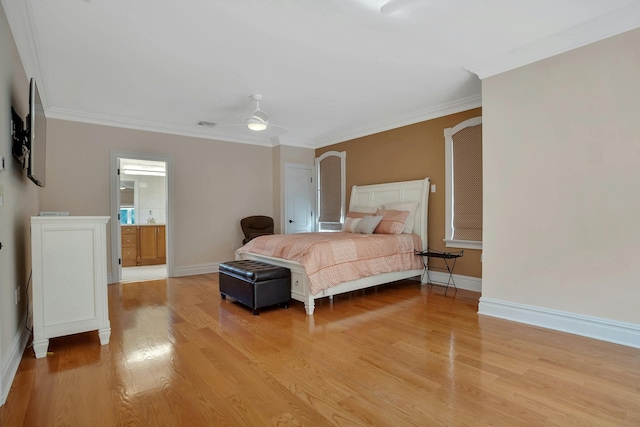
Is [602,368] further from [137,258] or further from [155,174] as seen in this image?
[155,174]

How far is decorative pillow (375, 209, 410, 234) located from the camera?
15.3 feet

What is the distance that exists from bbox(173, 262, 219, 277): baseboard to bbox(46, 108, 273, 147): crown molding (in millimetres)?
2329

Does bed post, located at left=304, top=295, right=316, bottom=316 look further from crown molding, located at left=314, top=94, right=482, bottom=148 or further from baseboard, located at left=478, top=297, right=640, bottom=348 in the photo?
crown molding, located at left=314, top=94, right=482, bottom=148

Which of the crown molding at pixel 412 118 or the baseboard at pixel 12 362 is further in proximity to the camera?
the crown molding at pixel 412 118

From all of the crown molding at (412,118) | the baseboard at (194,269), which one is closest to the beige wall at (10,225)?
the baseboard at (194,269)

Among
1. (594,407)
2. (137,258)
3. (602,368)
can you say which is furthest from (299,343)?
(137,258)

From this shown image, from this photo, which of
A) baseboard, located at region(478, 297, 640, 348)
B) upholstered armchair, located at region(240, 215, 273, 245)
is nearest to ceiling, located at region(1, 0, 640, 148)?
upholstered armchair, located at region(240, 215, 273, 245)

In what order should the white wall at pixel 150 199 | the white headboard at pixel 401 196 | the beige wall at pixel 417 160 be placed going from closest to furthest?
the beige wall at pixel 417 160 → the white headboard at pixel 401 196 → the white wall at pixel 150 199

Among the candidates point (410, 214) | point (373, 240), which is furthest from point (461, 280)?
point (373, 240)

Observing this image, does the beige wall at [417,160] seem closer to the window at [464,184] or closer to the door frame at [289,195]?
the window at [464,184]

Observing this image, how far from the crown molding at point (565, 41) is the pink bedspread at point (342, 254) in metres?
2.22

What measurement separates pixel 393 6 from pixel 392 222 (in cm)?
295

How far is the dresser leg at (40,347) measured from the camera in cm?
236

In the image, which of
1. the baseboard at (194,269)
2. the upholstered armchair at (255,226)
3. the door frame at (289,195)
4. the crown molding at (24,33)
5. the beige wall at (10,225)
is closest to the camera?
the beige wall at (10,225)
